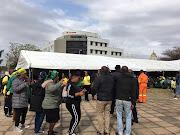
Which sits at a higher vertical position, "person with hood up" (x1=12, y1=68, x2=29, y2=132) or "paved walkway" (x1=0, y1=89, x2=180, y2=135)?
"person with hood up" (x1=12, y1=68, x2=29, y2=132)

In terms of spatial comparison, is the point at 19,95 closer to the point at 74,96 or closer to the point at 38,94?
the point at 38,94

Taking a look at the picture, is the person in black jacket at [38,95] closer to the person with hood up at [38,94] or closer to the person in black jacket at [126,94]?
the person with hood up at [38,94]

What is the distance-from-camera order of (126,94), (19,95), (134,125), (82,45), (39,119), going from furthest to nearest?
(82,45)
(134,125)
(19,95)
(39,119)
(126,94)

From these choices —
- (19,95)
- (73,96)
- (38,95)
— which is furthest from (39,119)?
(73,96)

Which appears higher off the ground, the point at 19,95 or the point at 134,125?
the point at 19,95

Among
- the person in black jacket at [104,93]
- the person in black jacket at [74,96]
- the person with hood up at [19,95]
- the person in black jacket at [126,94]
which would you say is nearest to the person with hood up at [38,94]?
the person with hood up at [19,95]

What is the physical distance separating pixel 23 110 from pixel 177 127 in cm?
464

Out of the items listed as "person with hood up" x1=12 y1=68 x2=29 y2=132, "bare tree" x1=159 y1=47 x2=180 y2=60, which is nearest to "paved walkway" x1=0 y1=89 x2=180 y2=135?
"person with hood up" x1=12 y1=68 x2=29 y2=132

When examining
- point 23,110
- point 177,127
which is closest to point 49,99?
point 23,110

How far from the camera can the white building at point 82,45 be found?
5356cm

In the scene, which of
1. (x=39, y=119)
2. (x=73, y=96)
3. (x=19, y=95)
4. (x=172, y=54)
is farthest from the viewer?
(x=172, y=54)

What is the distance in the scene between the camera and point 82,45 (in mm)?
53781

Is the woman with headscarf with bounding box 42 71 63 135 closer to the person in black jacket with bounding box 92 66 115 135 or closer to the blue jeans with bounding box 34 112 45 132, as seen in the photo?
the blue jeans with bounding box 34 112 45 132

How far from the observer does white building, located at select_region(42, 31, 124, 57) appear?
53562 mm
